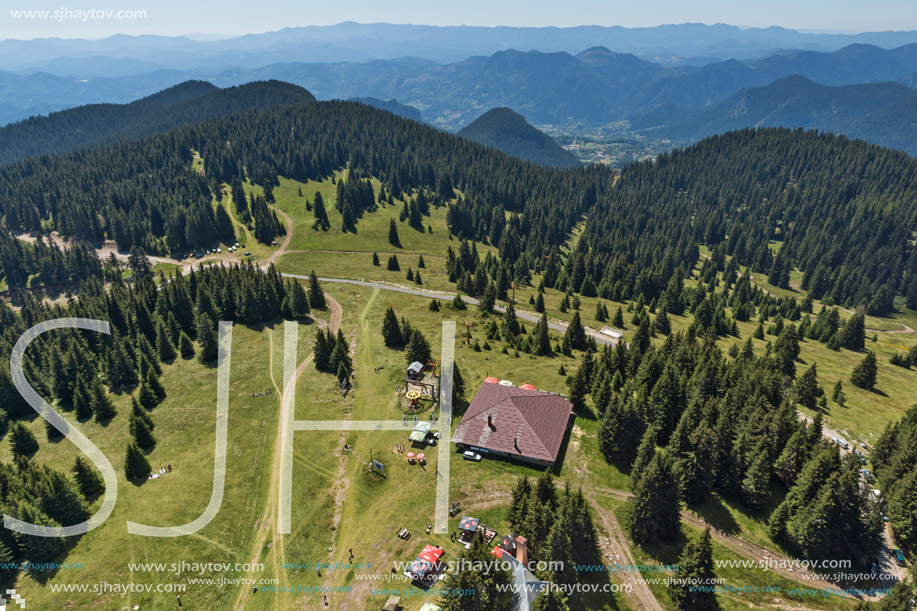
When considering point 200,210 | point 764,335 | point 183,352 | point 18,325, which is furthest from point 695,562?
point 200,210

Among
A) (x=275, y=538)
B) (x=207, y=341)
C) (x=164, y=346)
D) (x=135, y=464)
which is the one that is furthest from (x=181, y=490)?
(x=164, y=346)

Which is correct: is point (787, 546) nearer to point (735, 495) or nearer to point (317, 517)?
point (735, 495)

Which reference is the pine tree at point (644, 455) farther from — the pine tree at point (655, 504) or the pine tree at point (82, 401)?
the pine tree at point (82, 401)

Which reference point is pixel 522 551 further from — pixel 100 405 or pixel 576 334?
pixel 100 405

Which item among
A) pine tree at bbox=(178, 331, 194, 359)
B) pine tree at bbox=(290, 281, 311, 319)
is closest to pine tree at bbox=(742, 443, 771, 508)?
pine tree at bbox=(290, 281, 311, 319)

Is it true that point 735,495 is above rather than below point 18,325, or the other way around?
above

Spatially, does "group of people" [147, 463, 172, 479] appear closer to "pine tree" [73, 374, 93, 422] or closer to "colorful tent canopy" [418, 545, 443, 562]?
"pine tree" [73, 374, 93, 422]
